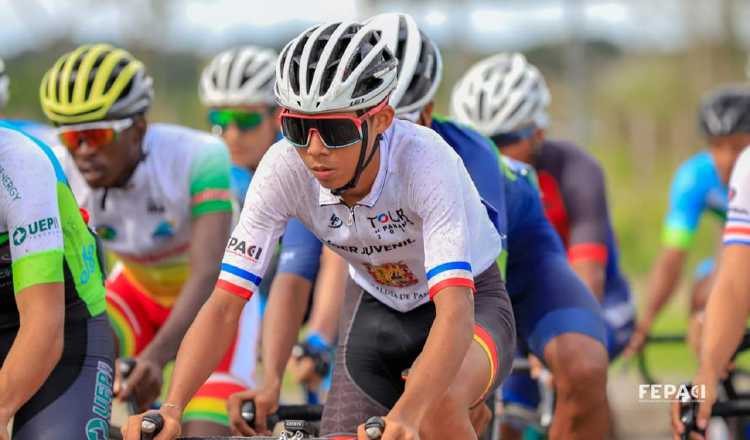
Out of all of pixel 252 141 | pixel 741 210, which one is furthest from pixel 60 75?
pixel 741 210

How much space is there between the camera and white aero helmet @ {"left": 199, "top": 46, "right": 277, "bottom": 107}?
8.52 meters

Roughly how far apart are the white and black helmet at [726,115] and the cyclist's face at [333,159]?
484cm

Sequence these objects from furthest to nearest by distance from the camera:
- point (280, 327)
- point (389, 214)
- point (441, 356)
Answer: point (280, 327) → point (389, 214) → point (441, 356)

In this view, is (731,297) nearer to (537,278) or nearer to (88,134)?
(537,278)

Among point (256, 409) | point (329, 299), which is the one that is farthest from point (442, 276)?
point (329, 299)

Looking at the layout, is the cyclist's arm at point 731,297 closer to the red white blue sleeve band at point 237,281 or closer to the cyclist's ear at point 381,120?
the cyclist's ear at point 381,120

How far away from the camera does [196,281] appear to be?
6.24m

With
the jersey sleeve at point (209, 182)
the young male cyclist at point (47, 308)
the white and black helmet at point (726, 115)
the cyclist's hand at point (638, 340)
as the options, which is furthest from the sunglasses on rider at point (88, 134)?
the white and black helmet at point (726, 115)

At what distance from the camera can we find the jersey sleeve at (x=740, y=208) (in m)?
5.29

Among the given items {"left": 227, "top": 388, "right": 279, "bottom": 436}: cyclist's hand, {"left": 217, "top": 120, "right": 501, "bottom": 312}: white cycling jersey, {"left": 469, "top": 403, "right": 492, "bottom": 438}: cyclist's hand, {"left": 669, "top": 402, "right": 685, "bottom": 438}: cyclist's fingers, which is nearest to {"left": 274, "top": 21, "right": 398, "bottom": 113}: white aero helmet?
{"left": 217, "top": 120, "right": 501, "bottom": 312}: white cycling jersey

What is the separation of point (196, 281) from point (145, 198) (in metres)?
0.84

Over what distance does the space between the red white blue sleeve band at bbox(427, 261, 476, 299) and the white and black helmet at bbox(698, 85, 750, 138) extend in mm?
4965

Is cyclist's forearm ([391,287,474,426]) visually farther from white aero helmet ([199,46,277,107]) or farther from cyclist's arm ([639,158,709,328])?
cyclist's arm ([639,158,709,328])

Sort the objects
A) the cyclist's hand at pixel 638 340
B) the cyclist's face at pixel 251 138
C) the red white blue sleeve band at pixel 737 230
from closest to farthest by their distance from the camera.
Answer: the red white blue sleeve band at pixel 737 230
the cyclist's hand at pixel 638 340
the cyclist's face at pixel 251 138
